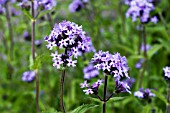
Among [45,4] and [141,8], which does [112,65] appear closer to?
[45,4]

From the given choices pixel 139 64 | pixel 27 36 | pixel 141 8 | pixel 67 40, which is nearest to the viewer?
pixel 67 40

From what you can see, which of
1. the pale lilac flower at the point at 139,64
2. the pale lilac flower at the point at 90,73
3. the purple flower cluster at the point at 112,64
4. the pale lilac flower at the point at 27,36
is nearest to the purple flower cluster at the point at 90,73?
the pale lilac flower at the point at 90,73

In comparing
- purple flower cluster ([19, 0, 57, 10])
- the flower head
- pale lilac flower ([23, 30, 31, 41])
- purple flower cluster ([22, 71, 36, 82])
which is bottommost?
the flower head

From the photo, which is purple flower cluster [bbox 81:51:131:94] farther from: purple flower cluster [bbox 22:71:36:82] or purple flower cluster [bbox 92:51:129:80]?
purple flower cluster [bbox 22:71:36:82]

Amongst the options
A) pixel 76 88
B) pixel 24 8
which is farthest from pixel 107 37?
pixel 24 8

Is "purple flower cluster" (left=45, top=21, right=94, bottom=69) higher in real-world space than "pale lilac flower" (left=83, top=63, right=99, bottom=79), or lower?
higher

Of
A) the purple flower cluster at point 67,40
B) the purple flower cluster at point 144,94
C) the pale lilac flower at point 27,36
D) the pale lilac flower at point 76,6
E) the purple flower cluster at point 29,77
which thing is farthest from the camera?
the pale lilac flower at point 27,36

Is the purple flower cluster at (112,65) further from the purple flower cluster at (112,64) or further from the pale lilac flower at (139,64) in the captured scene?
the pale lilac flower at (139,64)

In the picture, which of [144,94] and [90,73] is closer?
[144,94]

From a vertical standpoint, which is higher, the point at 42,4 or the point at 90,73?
the point at 42,4

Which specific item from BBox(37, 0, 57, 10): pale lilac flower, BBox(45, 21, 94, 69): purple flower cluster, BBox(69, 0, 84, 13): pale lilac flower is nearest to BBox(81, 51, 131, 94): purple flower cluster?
BBox(45, 21, 94, 69): purple flower cluster

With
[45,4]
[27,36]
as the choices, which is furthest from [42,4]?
[27,36]
